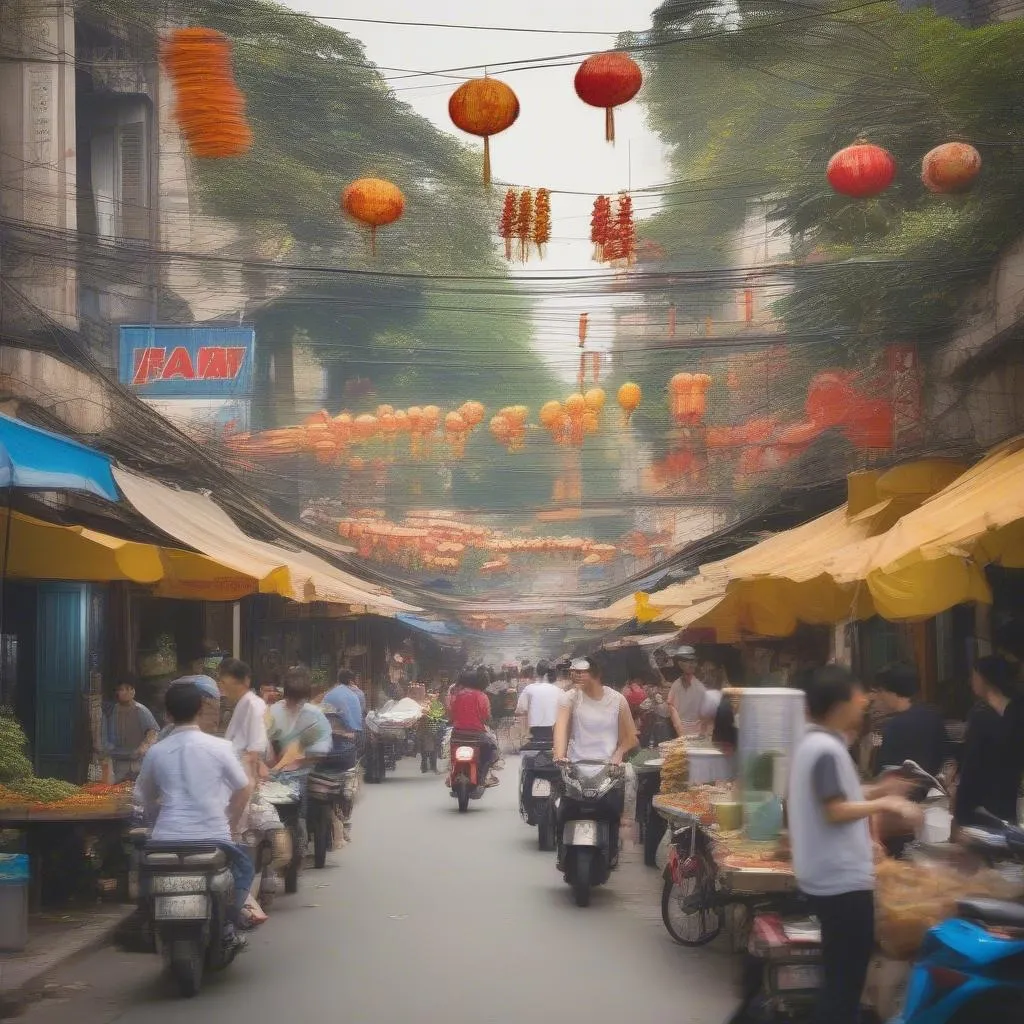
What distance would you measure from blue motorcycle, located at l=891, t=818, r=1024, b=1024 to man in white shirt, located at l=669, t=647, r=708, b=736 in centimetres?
1000

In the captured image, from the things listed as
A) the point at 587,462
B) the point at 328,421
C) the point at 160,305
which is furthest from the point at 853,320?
the point at 587,462

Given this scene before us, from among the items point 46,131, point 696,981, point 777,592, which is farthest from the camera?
point 46,131

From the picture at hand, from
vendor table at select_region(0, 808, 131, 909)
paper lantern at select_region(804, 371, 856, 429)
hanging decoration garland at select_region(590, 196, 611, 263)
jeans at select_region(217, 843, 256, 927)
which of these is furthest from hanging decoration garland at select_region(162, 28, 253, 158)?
paper lantern at select_region(804, 371, 856, 429)

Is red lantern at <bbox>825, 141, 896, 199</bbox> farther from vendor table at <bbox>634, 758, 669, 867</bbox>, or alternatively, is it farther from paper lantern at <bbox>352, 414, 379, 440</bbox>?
paper lantern at <bbox>352, 414, 379, 440</bbox>

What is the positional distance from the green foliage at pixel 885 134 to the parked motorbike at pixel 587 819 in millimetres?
5653

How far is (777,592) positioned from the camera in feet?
39.4

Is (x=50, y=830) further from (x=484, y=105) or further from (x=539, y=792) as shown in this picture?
(x=539, y=792)

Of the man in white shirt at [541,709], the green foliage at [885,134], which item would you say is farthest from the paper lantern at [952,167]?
the man in white shirt at [541,709]

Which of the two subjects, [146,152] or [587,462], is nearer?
[146,152]

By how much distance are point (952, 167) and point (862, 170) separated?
2.70 feet

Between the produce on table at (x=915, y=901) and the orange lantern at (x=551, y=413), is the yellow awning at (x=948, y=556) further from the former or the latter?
the orange lantern at (x=551, y=413)

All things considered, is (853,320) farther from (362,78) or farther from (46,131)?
(362,78)

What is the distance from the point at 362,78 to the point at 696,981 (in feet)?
61.7

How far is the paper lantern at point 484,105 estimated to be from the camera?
33.8 feet
